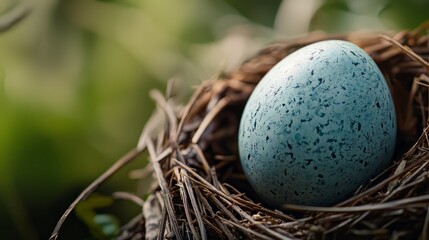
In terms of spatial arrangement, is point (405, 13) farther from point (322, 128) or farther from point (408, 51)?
point (322, 128)

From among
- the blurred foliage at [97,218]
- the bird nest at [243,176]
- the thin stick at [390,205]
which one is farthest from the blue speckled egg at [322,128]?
the blurred foliage at [97,218]

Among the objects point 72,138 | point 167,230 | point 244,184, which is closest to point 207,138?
point 244,184

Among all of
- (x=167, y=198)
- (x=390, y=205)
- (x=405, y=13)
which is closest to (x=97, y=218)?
(x=167, y=198)

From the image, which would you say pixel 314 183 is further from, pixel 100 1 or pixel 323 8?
pixel 100 1

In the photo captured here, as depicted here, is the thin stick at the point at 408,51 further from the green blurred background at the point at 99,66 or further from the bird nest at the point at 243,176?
the green blurred background at the point at 99,66

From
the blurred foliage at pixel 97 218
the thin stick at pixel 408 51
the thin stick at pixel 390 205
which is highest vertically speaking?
the thin stick at pixel 408 51

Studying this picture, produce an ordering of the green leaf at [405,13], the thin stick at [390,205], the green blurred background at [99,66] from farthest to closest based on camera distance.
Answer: the green leaf at [405,13] → the green blurred background at [99,66] → the thin stick at [390,205]
